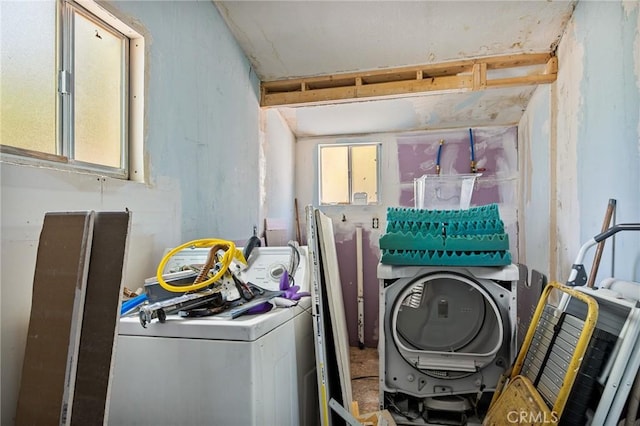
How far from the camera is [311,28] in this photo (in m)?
2.66

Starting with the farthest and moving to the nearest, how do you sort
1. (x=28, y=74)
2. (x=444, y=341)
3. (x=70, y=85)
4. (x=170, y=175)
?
(x=444, y=341) < (x=170, y=175) < (x=70, y=85) < (x=28, y=74)

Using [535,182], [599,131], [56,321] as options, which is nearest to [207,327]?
[56,321]

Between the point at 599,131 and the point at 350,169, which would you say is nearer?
the point at 599,131

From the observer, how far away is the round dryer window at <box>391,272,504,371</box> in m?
2.01

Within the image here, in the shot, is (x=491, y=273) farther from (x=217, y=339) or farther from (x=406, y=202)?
(x=406, y=202)

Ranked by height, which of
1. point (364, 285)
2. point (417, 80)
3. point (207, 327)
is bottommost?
point (364, 285)

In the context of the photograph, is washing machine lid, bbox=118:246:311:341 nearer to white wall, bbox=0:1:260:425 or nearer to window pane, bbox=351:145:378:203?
white wall, bbox=0:1:260:425

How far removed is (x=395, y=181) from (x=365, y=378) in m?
2.07

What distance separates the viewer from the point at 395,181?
4.01 meters

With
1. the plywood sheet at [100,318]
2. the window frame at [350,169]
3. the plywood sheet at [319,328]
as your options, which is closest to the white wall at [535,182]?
the window frame at [350,169]

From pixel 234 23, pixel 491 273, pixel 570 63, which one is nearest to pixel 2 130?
pixel 234 23

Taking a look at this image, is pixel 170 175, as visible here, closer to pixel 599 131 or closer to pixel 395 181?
pixel 599 131

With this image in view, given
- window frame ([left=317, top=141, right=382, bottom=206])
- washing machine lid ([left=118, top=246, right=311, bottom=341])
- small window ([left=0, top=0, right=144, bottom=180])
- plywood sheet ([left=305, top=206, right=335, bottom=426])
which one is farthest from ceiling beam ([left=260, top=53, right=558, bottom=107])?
washing machine lid ([left=118, top=246, right=311, bottom=341])

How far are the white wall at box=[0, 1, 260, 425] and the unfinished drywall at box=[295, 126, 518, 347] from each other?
119 centimetres
